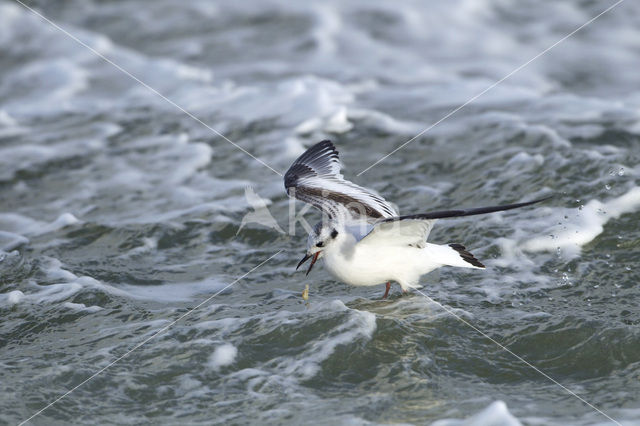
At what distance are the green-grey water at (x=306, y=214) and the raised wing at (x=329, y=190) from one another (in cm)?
67

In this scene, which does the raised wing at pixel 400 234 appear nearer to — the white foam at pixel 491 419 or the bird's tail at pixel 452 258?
the bird's tail at pixel 452 258

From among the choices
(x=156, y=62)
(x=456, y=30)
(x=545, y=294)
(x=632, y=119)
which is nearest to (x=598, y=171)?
(x=632, y=119)

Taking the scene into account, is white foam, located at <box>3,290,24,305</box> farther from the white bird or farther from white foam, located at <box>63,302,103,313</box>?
the white bird

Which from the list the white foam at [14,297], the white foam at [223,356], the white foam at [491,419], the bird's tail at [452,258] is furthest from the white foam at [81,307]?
the white foam at [491,419]

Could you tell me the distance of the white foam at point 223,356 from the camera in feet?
16.1

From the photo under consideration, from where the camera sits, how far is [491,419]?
4098mm

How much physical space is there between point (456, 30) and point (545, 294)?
320 inches

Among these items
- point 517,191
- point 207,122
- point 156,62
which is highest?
point 156,62

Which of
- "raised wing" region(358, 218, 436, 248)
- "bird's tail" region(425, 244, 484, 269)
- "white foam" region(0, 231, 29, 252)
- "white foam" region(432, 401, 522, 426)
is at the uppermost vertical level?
"raised wing" region(358, 218, 436, 248)

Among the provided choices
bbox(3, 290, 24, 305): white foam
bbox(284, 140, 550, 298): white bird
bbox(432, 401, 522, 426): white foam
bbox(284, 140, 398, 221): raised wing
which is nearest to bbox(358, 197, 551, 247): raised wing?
bbox(284, 140, 550, 298): white bird

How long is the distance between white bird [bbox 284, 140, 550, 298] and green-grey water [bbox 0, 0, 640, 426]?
251mm

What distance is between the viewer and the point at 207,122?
390 inches

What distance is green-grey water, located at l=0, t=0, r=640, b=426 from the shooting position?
4.66 meters

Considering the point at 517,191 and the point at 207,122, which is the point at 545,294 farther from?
the point at 207,122
